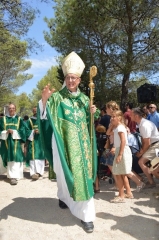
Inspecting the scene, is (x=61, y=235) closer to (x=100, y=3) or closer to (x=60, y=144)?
(x=60, y=144)

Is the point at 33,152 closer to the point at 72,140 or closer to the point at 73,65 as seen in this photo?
the point at 72,140

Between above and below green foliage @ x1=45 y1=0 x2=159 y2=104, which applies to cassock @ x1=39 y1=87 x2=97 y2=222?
below

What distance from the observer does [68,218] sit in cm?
389

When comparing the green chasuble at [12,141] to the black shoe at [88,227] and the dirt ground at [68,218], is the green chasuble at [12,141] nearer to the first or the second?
the dirt ground at [68,218]

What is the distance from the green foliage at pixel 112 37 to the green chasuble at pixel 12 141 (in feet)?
28.7

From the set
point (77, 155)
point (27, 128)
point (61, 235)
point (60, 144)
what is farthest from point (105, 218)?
point (27, 128)

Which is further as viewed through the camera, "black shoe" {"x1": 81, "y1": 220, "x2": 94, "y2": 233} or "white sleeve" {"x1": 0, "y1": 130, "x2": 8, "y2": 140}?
"white sleeve" {"x1": 0, "y1": 130, "x2": 8, "y2": 140}

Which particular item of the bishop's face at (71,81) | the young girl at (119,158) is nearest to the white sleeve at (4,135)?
the young girl at (119,158)

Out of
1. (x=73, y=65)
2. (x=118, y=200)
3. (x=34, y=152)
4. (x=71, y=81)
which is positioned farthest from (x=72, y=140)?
(x=34, y=152)

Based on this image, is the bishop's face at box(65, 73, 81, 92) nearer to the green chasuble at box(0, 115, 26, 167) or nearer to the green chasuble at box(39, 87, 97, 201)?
the green chasuble at box(39, 87, 97, 201)

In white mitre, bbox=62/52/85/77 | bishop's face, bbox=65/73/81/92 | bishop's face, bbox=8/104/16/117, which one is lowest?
bishop's face, bbox=8/104/16/117

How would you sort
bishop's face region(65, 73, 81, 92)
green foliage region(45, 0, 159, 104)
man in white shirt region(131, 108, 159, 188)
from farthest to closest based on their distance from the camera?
green foliage region(45, 0, 159, 104), man in white shirt region(131, 108, 159, 188), bishop's face region(65, 73, 81, 92)

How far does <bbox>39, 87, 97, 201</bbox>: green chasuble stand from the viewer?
139 inches

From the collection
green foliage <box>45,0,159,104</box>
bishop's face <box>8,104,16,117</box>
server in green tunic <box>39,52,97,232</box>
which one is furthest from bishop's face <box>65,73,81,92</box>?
green foliage <box>45,0,159,104</box>
